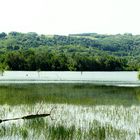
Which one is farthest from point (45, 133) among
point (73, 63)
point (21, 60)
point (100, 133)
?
point (73, 63)

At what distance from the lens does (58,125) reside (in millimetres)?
25094

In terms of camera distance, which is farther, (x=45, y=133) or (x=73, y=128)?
(x=73, y=128)

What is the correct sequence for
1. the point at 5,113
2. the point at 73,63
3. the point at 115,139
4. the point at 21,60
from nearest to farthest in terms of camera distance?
the point at 115,139, the point at 5,113, the point at 21,60, the point at 73,63

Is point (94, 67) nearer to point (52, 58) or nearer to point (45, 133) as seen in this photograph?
point (52, 58)

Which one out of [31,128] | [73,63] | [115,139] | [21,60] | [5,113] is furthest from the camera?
[73,63]

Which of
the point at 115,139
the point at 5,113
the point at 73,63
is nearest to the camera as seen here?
the point at 115,139

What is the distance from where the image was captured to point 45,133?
22.9 meters

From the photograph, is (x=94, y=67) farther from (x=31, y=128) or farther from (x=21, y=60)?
(x=31, y=128)

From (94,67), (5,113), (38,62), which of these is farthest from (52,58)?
(5,113)

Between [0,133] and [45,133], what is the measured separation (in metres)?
2.45

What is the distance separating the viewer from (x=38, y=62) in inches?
7136

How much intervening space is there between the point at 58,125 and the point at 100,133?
3094mm

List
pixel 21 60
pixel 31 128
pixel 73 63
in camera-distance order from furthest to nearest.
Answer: pixel 73 63
pixel 21 60
pixel 31 128

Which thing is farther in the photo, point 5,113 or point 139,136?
point 5,113
